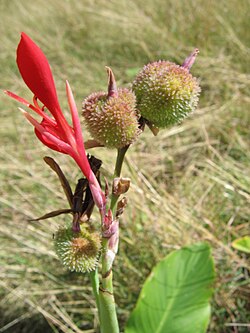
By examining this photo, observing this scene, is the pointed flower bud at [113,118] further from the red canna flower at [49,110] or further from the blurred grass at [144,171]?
the blurred grass at [144,171]

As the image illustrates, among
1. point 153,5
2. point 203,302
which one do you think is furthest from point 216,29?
point 203,302

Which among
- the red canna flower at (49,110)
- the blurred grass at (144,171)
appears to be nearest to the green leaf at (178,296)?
the blurred grass at (144,171)

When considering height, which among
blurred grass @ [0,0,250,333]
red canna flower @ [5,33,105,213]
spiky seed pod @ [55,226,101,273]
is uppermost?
red canna flower @ [5,33,105,213]

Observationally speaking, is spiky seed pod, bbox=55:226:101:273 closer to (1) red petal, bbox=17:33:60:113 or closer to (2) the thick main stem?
(2) the thick main stem

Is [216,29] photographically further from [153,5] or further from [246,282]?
[246,282]

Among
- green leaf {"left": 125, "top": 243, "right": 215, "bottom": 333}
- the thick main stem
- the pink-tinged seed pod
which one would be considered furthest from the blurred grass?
the pink-tinged seed pod

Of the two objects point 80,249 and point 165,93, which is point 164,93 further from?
point 80,249

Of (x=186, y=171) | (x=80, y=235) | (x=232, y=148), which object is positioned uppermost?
(x=80, y=235)
